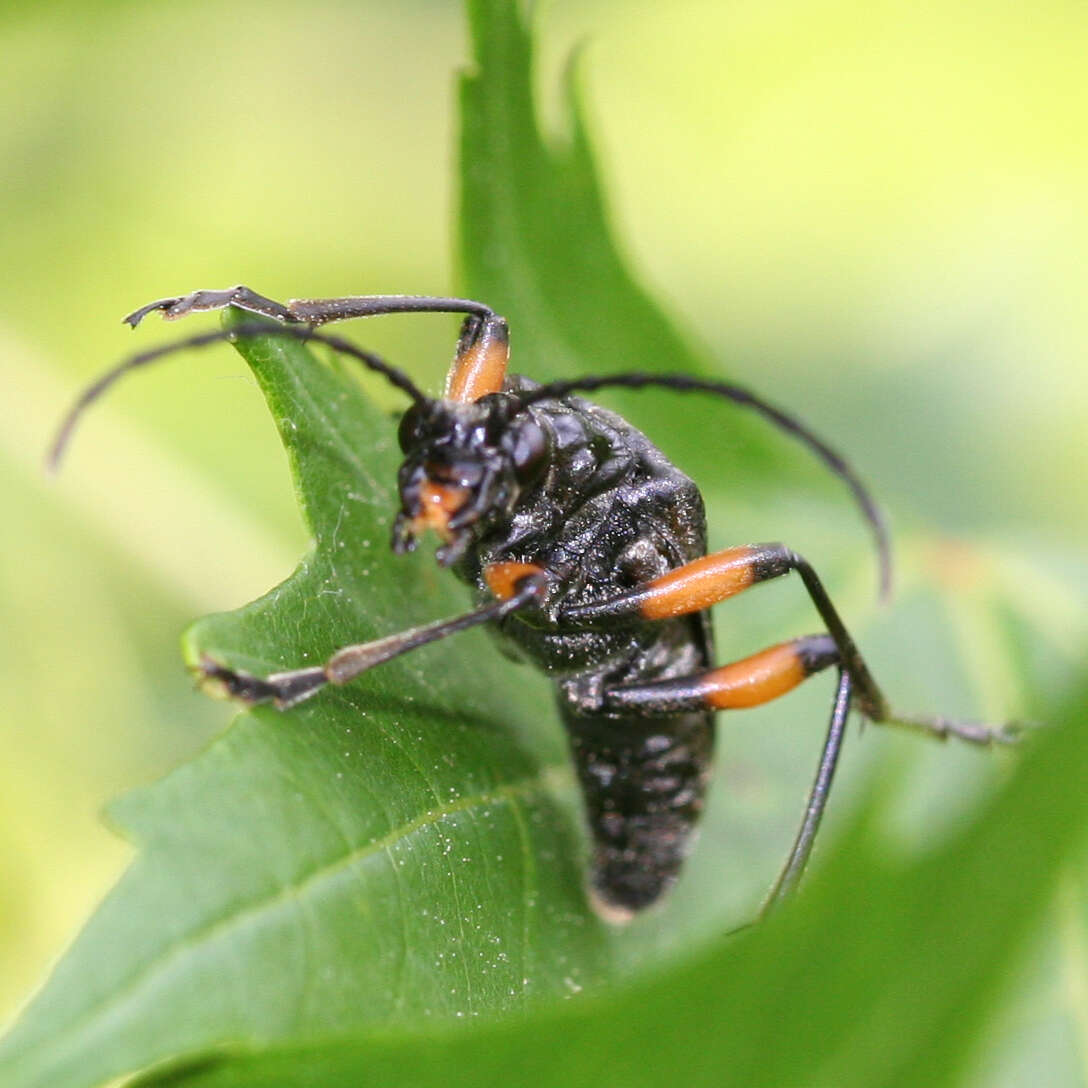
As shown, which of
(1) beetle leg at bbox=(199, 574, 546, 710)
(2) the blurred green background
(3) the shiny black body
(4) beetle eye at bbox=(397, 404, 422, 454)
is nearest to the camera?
(1) beetle leg at bbox=(199, 574, 546, 710)

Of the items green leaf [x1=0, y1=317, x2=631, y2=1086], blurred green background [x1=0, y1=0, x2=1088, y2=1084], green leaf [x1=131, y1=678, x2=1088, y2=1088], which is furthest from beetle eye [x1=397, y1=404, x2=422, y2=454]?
blurred green background [x1=0, y1=0, x2=1088, y2=1084]

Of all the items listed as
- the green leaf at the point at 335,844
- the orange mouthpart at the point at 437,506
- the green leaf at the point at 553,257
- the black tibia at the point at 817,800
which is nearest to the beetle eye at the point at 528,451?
the orange mouthpart at the point at 437,506

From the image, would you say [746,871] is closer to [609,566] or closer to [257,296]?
[609,566]

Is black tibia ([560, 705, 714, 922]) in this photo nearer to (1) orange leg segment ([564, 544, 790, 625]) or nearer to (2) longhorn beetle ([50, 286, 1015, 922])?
(2) longhorn beetle ([50, 286, 1015, 922])

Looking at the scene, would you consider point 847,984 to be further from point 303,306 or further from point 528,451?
point 303,306

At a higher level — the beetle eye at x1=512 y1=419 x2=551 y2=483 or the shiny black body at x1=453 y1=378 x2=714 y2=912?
the beetle eye at x1=512 y1=419 x2=551 y2=483

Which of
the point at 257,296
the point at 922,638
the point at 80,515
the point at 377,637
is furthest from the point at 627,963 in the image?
the point at 80,515

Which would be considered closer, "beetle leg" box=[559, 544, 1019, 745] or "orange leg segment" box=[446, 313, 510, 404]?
"beetle leg" box=[559, 544, 1019, 745]

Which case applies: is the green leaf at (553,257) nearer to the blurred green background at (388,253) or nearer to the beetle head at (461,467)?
the beetle head at (461,467)

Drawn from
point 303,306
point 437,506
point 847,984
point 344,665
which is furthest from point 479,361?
point 847,984
